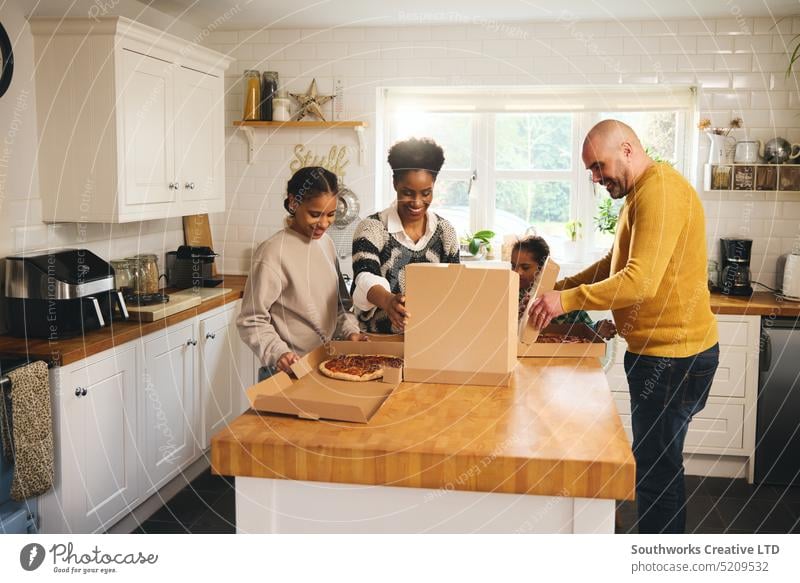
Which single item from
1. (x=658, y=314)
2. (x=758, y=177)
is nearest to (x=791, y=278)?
(x=758, y=177)

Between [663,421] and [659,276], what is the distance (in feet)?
1.60

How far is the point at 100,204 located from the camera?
10.8 ft

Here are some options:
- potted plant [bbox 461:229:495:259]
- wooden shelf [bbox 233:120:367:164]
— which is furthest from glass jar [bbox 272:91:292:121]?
potted plant [bbox 461:229:495:259]

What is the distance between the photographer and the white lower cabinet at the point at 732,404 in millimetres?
3877

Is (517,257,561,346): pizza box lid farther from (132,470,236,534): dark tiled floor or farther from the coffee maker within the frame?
the coffee maker

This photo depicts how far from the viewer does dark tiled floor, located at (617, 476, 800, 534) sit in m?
3.35

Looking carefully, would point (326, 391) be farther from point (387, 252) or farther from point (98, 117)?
point (98, 117)

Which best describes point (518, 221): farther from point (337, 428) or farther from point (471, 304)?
point (337, 428)

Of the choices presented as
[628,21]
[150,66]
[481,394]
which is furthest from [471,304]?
[628,21]

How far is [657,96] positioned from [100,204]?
115 inches

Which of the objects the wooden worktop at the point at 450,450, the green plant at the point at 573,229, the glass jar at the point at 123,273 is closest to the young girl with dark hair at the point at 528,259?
the wooden worktop at the point at 450,450

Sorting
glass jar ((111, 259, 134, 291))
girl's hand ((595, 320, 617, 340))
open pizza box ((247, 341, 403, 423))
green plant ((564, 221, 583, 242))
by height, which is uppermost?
green plant ((564, 221, 583, 242))

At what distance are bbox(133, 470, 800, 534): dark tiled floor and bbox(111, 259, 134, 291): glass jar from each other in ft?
3.16

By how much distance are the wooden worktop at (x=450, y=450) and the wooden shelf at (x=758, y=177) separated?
2.73 metres
